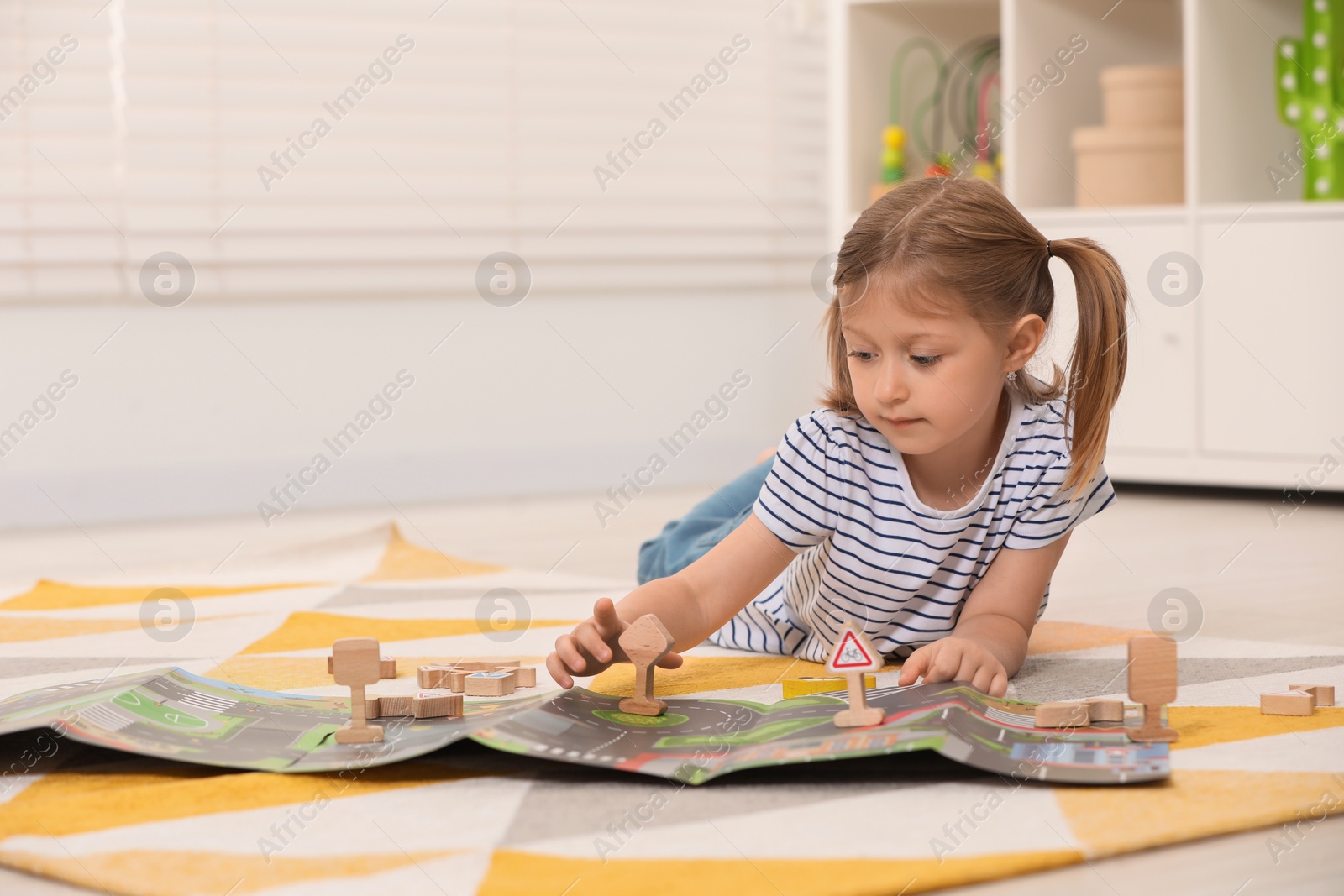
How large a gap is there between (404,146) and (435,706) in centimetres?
170

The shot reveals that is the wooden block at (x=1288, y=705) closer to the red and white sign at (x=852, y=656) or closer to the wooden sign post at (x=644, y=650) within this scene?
the red and white sign at (x=852, y=656)

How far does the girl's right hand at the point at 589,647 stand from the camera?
88cm

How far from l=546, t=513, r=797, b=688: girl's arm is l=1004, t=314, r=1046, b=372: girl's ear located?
8.0 inches

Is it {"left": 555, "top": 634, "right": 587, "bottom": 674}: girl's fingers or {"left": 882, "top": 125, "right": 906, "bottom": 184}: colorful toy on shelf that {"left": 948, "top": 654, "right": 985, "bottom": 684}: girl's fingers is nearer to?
{"left": 555, "top": 634, "right": 587, "bottom": 674}: girl's fingers

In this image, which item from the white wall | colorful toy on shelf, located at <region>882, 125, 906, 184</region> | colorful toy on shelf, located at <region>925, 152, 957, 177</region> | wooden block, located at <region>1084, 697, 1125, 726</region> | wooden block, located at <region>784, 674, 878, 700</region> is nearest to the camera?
wooden block, located at <region>1084, 697, 1125, 726</region>

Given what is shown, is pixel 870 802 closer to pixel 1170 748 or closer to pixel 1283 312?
pixel 1170 748

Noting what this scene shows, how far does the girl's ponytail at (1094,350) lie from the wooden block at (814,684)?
20cm

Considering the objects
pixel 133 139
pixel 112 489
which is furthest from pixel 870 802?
pixel 133 139

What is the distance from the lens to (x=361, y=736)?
809 mm

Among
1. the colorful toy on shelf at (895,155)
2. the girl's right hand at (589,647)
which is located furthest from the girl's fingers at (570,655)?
the colorful toy on shelf at (895,155)

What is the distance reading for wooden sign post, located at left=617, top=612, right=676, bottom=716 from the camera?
2.87 feet

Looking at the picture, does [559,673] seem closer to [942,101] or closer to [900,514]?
[900,514]

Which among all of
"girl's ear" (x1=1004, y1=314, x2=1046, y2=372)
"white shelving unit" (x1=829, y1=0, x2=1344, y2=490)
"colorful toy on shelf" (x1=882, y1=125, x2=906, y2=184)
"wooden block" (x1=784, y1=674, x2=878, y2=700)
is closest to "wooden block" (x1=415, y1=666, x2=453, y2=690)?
"wooden block" (x1=784, y1=674, x2=878, y2=700)

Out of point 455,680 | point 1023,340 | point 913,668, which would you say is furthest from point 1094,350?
point 455,680
